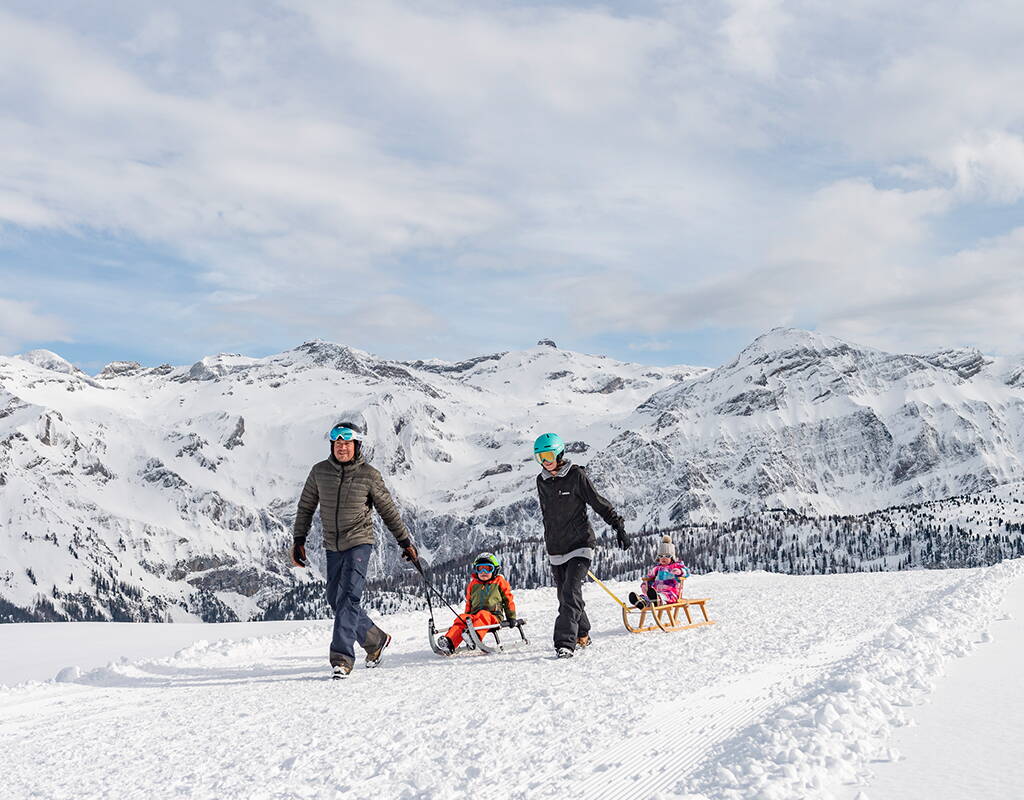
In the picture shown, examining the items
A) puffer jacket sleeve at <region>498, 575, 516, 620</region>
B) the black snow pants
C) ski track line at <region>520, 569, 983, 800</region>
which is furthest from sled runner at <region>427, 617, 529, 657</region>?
ski track line at <region>520, 569, 983, 800</region>

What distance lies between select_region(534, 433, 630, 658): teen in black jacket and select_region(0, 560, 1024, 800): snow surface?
910 mm

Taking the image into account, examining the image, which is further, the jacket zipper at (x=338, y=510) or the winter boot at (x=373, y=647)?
the winter boot at (x=373, y=647)

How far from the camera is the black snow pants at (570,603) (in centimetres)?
1008

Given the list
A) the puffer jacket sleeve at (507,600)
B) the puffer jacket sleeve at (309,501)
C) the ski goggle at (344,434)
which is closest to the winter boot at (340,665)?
the puffer jacket sleeve at (309,501)

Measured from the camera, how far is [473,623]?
1105 cm

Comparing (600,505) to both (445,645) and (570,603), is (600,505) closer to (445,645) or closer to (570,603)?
(570,603)

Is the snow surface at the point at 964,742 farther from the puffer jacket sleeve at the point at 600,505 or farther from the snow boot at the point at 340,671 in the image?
the snow boot at the point at 340,671

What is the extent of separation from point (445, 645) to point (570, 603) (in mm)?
1886

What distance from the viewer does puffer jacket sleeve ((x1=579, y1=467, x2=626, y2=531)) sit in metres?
10.0

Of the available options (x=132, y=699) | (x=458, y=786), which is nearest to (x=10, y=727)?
(x=132, y=699)

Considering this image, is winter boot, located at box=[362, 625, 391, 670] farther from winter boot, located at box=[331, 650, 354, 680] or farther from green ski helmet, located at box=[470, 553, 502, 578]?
green ski helmet, located at box=[470, 553, 502, 578]

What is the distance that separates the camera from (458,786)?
480 cm

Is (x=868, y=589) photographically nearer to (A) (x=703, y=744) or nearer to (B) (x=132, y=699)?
(A) (x=703, y=744)

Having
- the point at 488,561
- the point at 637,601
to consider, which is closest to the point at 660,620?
the point at 637,601
